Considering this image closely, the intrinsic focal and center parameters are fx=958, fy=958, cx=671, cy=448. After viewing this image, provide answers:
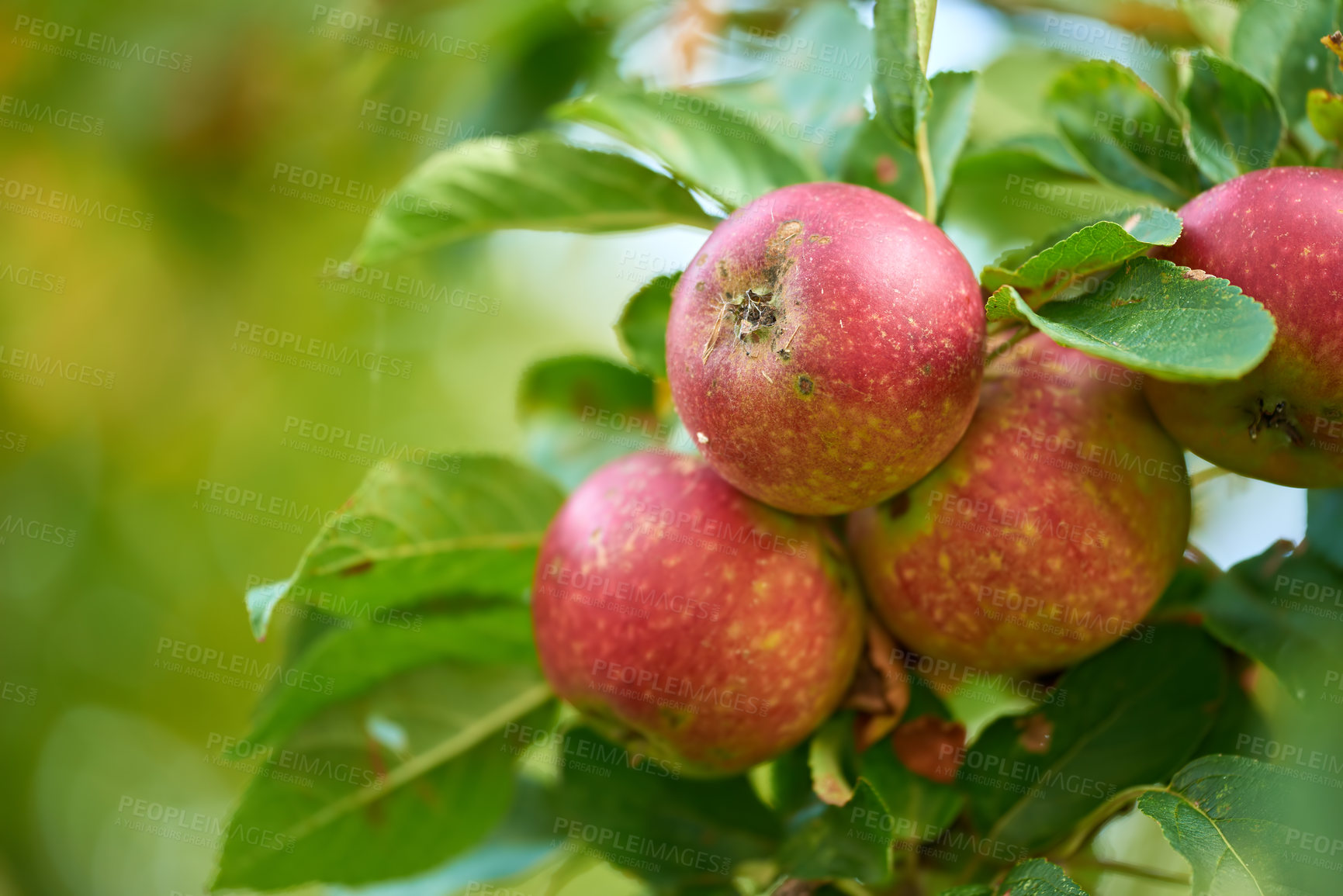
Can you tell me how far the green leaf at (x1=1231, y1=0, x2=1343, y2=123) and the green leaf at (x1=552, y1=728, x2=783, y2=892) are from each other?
3.35 feet

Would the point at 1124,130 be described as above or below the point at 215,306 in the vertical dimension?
above

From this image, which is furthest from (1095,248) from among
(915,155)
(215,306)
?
(215,306)

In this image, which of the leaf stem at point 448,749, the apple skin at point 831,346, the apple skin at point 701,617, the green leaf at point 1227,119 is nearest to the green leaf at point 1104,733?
the apple skin at point 701,617

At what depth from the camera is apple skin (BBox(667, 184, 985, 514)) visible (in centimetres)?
79

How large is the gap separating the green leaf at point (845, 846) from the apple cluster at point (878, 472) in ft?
0.34

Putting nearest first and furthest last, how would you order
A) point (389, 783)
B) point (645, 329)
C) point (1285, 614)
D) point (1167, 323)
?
1. point (1167, 323)
2. point (1285, 614)
3. point (645, 329)
4. point (389, 783)

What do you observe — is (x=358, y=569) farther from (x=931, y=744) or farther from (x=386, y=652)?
(x=931, y=744)

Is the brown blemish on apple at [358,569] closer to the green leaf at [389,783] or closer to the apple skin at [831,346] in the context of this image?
the green leaf at [389,783]

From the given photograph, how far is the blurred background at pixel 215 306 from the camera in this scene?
7.20 ft

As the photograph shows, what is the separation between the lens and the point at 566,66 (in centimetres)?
200

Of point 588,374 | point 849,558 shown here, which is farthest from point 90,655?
point 849,558

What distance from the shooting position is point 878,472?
2.75 ft

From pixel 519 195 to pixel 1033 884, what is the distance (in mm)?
880

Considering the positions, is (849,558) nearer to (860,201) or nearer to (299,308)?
(860,201)
